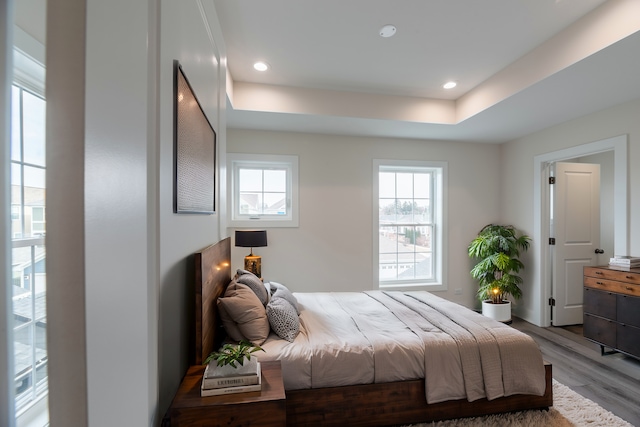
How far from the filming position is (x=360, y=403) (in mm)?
1729

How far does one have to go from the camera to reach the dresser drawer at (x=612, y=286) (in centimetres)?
259

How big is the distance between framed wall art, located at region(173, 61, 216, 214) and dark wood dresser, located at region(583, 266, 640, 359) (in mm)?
3659

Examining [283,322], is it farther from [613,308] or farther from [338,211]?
[613,308]

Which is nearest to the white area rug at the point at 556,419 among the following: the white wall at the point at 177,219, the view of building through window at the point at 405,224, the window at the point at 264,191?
the white wall at the point at 177,219

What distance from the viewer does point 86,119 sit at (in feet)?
1.86

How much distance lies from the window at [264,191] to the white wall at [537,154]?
10.3 ft

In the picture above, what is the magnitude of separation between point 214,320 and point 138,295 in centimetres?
97

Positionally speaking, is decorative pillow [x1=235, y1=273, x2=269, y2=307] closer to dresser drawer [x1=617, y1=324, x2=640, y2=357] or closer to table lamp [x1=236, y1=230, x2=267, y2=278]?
table lamp [x1=236, y1=230, x2=267, y2=278]

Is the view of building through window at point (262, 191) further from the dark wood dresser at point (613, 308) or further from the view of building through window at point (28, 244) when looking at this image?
the dark wood dresser at point (613, 308)

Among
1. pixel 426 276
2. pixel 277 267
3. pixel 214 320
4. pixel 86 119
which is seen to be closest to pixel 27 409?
pixel 86 119

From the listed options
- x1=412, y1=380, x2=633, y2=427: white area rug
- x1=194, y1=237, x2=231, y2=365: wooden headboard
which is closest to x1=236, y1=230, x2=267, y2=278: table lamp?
x1=194, y1=237, x2=231, y2=365: wooden headboard

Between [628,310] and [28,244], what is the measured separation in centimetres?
403

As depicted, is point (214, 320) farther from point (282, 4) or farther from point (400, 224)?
point (400, 224)

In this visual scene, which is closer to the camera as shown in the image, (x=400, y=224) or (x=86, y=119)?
(x=86, y=119)
